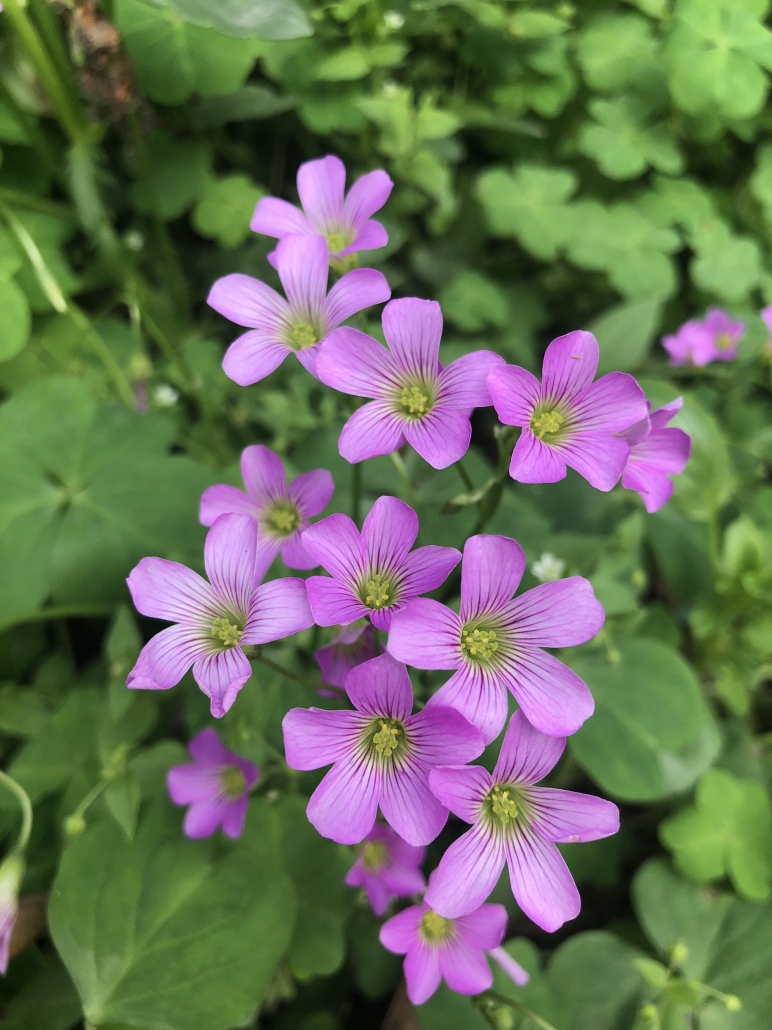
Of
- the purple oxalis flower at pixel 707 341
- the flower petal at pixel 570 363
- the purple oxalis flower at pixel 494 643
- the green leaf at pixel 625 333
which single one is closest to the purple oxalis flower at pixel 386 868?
the purple oxalis flower at pixel 494 643

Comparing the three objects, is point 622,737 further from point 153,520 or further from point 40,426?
point 40,426

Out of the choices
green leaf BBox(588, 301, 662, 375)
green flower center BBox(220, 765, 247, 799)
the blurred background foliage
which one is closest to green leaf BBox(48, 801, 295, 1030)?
the blurred background foliage

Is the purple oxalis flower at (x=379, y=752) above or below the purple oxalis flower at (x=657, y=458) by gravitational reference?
below

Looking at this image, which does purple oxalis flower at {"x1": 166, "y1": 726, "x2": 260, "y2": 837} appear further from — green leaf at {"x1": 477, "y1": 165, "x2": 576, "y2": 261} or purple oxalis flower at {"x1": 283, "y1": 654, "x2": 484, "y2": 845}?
green leaf at {"x1": 477, "y1": 165, "x2": 576, "y2": 261}

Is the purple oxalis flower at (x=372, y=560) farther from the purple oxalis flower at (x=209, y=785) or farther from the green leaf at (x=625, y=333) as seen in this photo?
the green leaf at (x=625, y=333)

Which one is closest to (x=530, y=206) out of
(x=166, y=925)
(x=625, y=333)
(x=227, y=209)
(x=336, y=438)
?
(x=625, y=333)

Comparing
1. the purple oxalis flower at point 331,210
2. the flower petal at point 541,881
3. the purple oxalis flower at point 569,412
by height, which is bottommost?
the flower petal at point 541,881
